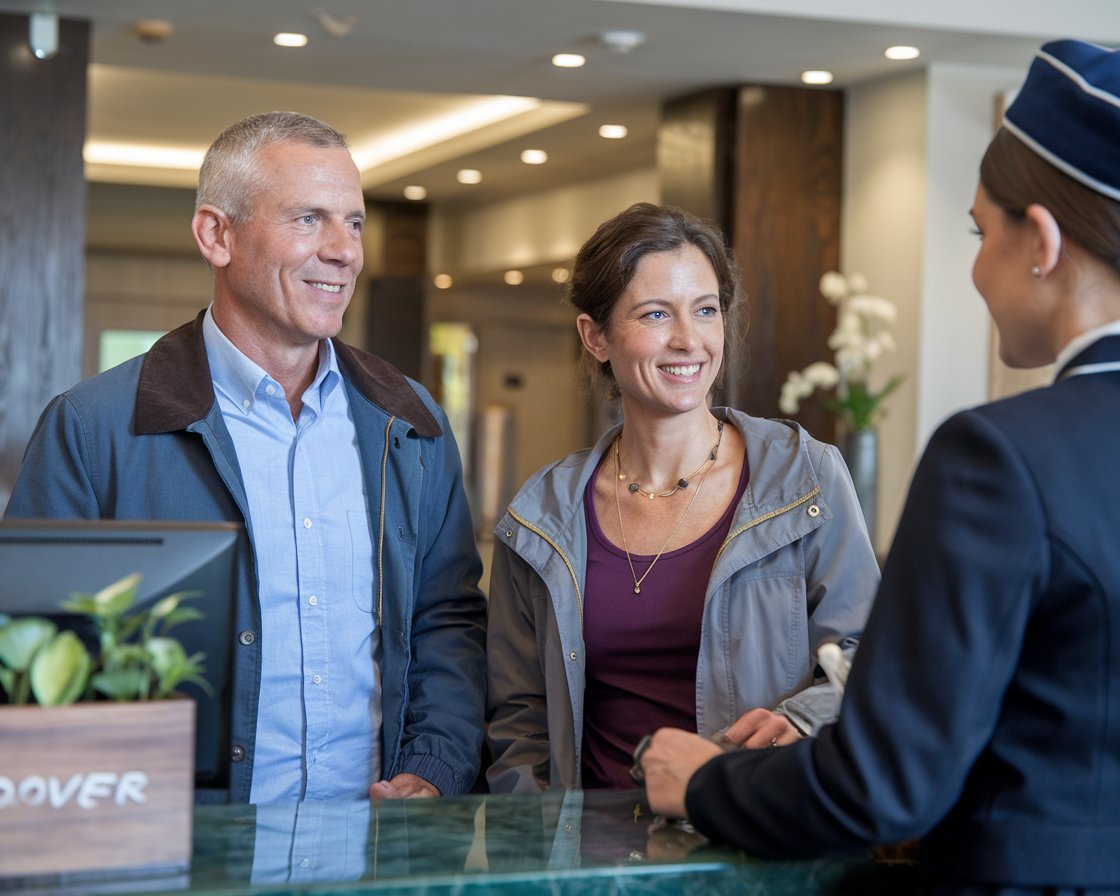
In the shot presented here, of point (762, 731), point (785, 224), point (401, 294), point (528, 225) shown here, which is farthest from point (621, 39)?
point (401, 294)

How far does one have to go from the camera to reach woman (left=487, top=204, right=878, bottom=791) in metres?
2.08

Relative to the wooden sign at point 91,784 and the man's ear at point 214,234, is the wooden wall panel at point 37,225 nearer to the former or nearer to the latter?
the man's ear at point 214,234

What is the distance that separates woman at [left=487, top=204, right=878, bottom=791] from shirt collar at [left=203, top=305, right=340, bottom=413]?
0.40 m

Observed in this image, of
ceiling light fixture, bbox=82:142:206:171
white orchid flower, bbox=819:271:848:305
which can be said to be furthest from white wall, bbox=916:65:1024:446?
ceiling light fixture, bbox=82:142:206:171

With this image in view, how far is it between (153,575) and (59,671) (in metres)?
0.20

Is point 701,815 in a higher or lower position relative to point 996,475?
lower

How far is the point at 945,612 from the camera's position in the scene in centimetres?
122

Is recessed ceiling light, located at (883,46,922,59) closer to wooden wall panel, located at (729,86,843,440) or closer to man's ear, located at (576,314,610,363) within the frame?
wooden wall panel, located at (729,86,843,440)

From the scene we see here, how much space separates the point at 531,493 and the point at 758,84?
5004mm

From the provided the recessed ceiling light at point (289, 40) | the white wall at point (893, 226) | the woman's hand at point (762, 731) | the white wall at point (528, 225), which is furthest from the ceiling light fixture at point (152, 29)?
the woman's hand at point (762, 731)

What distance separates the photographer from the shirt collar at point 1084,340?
129 cm

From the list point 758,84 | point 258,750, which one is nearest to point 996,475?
point 258,750

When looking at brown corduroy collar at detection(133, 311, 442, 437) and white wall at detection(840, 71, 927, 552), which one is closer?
brown corduroy collar at detection(133, 311, 442, 437)

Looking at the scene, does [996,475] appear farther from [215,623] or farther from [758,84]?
[758,84]
